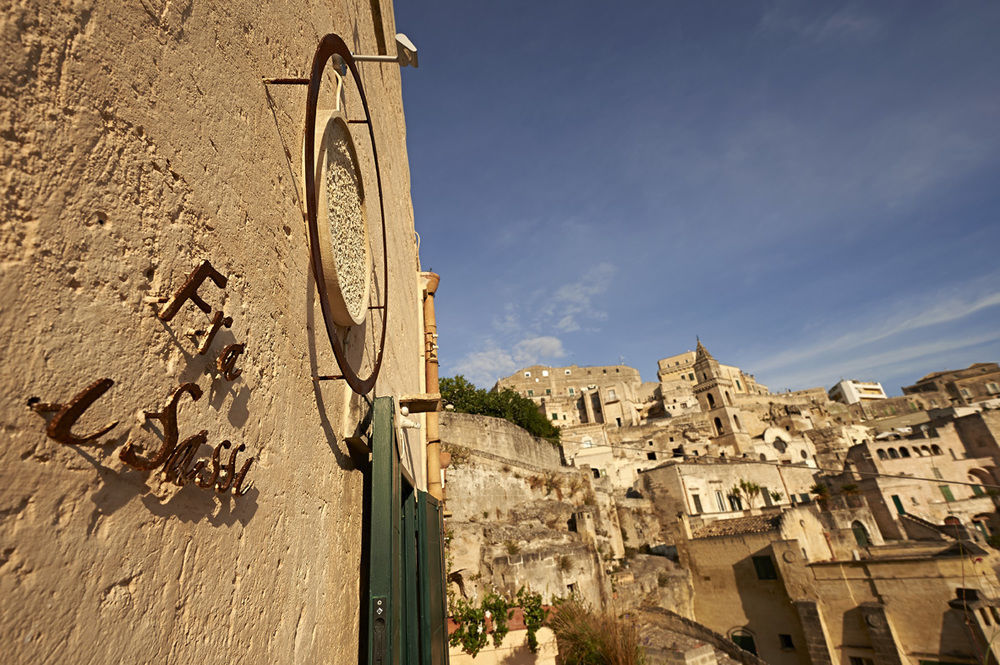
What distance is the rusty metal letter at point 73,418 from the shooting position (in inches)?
28.0

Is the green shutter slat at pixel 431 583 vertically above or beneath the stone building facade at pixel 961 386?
beneath

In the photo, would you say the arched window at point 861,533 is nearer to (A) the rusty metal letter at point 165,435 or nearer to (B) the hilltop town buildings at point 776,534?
(B) the hilltop town buildings at point 776,534

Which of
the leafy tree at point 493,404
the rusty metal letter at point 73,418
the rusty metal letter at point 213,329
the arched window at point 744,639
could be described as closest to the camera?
the rusty metal letter at point 73,418

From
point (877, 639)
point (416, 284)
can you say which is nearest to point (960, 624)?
point (877, 639)

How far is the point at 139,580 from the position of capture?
92 cm

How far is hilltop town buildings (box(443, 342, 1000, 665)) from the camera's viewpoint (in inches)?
663

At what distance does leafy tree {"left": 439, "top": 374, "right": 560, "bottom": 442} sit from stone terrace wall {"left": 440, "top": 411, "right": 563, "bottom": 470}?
20.7 ft

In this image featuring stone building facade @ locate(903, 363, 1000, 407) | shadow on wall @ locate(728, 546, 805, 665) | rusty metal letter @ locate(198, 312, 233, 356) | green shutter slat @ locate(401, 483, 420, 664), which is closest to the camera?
rusty metal letter @ locate(198, 312, 233, 356)

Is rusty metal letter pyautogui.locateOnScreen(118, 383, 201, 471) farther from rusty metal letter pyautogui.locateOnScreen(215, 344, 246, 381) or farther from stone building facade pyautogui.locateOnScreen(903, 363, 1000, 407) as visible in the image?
stone building facade pyautogui.locateOnScreen(903, 363, 1000, 407)

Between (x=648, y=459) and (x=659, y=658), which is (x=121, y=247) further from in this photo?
(x=648, y=459)

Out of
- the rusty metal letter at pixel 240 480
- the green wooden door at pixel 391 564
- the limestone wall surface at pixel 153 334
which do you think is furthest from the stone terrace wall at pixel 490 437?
the rusty metal letter at pixel 240 480

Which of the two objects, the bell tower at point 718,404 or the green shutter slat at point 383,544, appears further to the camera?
the bell tower at point 718,404

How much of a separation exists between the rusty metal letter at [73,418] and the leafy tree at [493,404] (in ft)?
98.5

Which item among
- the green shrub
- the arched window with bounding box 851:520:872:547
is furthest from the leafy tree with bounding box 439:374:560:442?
the green shrub
